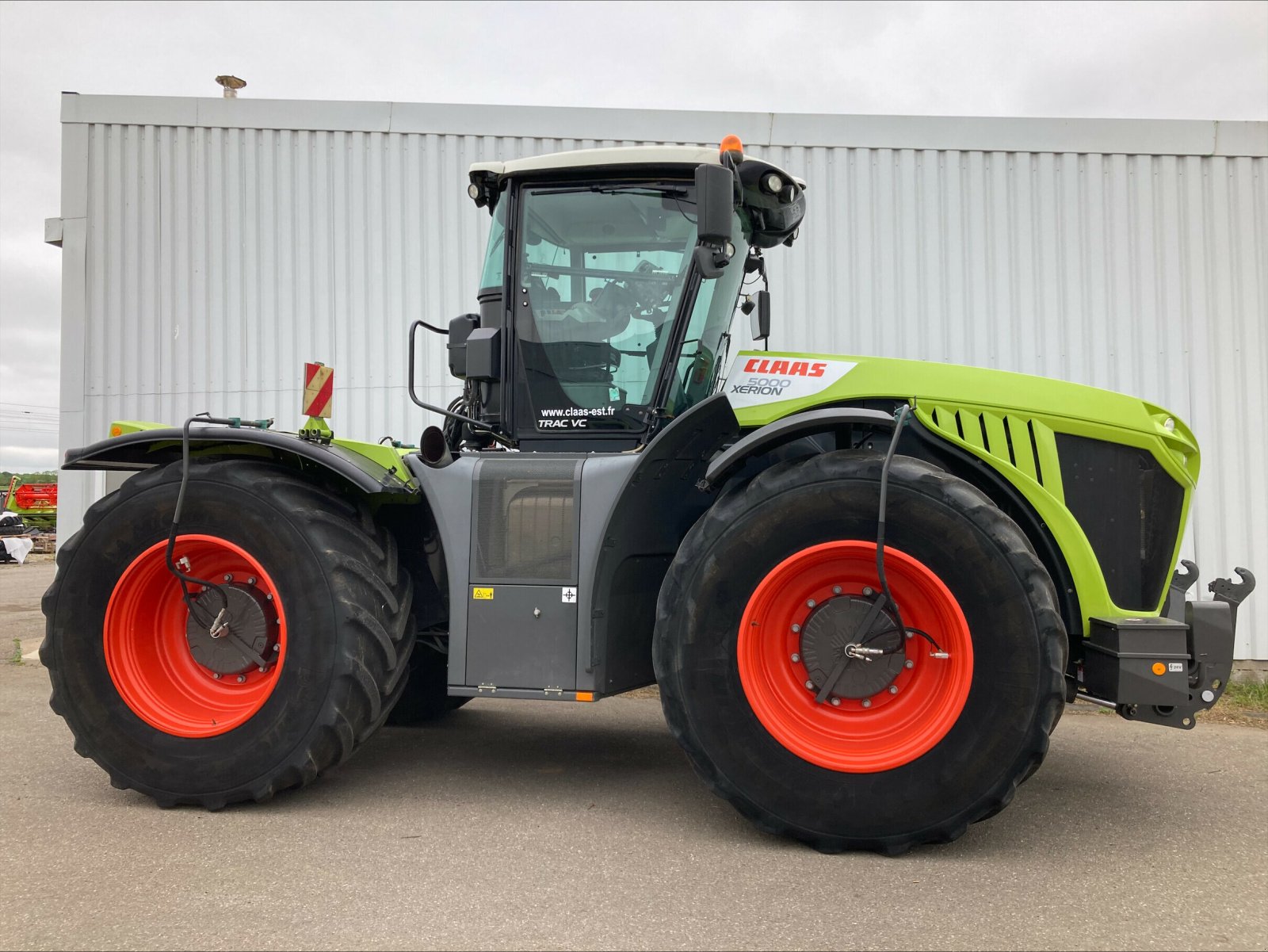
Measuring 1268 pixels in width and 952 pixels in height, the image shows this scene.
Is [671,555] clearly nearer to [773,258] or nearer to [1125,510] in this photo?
[1125,510]

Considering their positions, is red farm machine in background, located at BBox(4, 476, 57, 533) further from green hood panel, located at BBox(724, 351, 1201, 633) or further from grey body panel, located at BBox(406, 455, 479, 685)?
green hood panel, located at BBox(724, 351, 1201, 633)

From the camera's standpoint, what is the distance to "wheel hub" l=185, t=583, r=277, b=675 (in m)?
4.12

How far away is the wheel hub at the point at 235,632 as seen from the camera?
162 inches

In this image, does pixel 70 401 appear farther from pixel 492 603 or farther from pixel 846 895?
pixel 846 895

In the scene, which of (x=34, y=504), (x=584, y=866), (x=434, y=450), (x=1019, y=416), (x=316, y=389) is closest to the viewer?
(x=584, y=866)

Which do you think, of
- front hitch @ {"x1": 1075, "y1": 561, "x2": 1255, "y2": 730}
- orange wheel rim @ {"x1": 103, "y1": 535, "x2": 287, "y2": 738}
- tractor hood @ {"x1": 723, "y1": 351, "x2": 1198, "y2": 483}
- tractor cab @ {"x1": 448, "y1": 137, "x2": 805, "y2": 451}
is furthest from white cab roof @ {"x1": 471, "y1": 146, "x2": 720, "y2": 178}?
front hitch @ {"x1": 1075, "y1": 561, "x2": 1255, "y2": 730}

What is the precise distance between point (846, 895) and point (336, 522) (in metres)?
2.42

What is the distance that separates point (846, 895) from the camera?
3.05 m

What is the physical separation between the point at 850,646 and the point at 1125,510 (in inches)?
50.7

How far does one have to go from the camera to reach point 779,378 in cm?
405

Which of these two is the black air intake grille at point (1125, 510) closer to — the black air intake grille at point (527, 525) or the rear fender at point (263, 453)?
the black air intake grille at point (527, 525)

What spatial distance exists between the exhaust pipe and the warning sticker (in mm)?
1242

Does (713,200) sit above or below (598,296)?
above

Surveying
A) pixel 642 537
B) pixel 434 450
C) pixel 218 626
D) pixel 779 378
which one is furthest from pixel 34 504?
pixel 779 378
